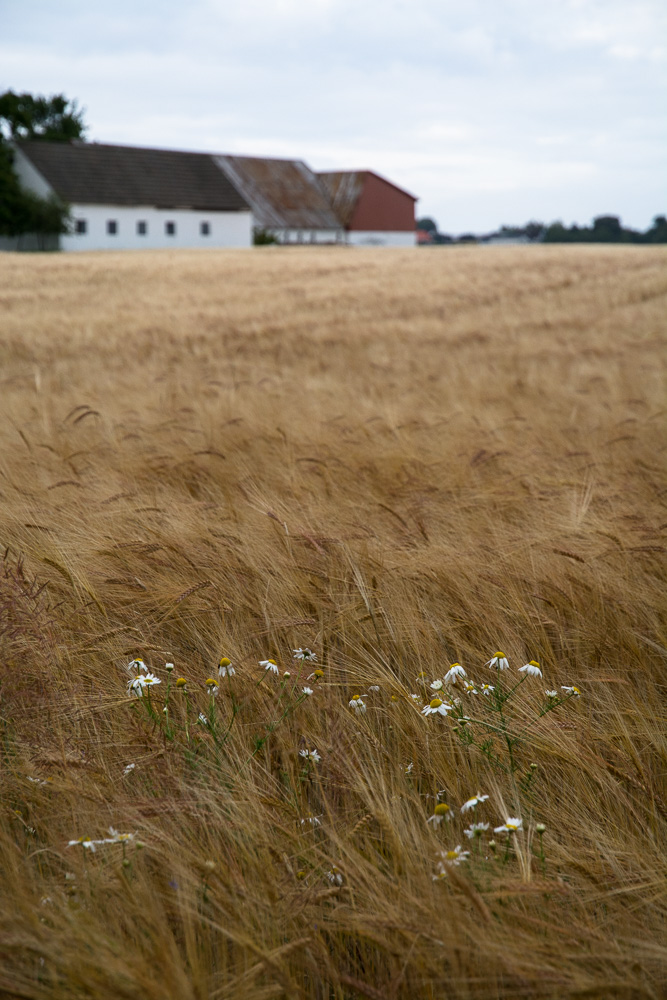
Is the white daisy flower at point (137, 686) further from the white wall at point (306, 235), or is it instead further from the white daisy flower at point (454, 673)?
the white wall at point (306, 235)

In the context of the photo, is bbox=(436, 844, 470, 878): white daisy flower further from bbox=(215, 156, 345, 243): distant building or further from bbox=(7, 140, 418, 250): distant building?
bbox=(215, 156, 345, 243): distant building

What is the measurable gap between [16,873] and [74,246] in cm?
4358

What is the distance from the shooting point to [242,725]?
63.3 inches

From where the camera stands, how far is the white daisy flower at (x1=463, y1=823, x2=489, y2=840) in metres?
1.25

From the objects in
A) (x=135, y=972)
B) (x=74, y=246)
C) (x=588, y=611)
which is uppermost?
(x=74, y=246)

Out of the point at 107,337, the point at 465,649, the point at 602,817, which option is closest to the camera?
the point at 602,817

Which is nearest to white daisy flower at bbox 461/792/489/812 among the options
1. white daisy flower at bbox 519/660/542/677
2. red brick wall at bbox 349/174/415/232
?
white daisy flower at bbox 519/660/542/677

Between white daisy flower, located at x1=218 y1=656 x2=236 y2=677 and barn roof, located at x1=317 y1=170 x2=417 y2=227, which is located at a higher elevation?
barn roof, located at x1=317 y1=170 x2=417 y2=227

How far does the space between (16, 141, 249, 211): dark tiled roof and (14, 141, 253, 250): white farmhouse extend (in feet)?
0.16

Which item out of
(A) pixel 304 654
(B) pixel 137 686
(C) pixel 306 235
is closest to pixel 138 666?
(B) pixel 137 686

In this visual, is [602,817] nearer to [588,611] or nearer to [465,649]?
[465,649]

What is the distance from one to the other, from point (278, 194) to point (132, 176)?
9046mm

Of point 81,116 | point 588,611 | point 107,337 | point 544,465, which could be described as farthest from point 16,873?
point 81,116

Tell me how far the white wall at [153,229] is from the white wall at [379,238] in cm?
794
